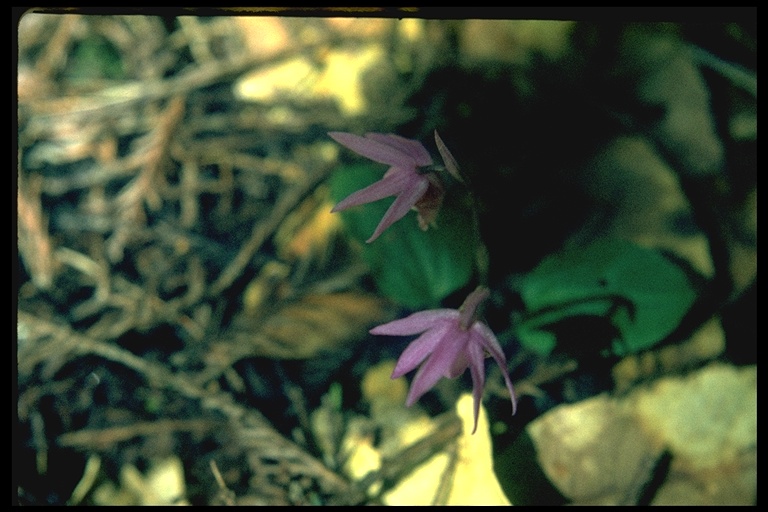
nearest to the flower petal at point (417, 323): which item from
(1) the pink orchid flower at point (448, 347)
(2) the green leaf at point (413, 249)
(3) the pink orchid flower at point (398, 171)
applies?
(1) the pink orchid flower at point (448, 347)

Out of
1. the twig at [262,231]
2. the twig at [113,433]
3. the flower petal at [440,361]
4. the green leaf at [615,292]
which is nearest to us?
the flower petal at [440,361]

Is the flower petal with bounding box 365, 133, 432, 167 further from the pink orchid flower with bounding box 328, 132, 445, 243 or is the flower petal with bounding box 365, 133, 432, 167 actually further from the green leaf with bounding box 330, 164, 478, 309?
the green leaf with bounding box 330, 164, 478, 309

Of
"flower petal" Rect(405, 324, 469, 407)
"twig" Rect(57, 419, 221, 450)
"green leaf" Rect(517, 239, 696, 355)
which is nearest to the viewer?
"flower petal" Rect(405, 324, 469, 407)

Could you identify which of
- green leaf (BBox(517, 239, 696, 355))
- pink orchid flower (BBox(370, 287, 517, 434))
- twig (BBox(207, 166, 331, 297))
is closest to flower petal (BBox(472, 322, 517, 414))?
pink orchid flower (BBox(370, 287, 517, 434))

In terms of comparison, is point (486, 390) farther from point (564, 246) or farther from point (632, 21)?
point (632, 21)

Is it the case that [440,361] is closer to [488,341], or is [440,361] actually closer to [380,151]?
[488,341]

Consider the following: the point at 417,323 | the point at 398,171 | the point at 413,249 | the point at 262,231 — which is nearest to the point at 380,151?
the point at 398,171

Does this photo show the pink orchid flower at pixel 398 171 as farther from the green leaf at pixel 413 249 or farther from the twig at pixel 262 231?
the twig at pixel 262 231
